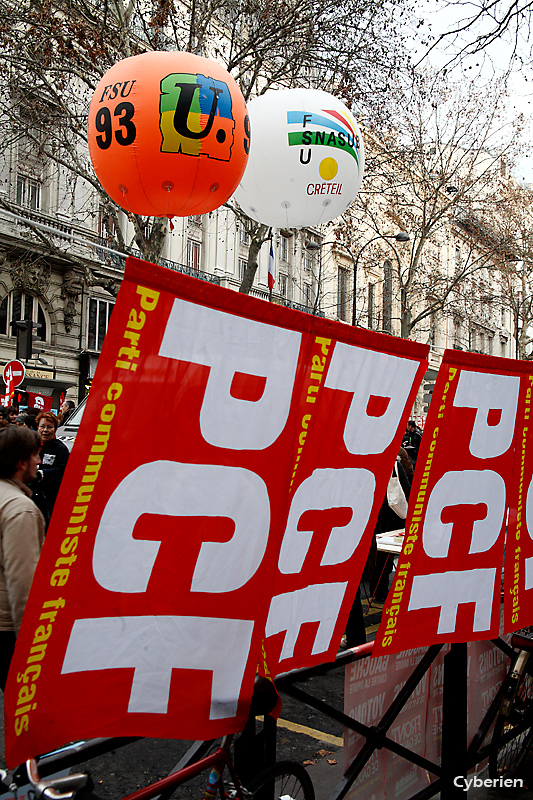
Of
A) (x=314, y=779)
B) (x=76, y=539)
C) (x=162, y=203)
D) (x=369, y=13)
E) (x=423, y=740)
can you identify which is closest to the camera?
(x=76, y=539)

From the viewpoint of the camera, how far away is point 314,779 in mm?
3328

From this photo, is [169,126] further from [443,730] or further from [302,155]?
[443,730]

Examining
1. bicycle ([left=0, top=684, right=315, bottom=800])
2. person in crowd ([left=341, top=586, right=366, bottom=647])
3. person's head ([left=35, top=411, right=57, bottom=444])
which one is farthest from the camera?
person's head ([left=35, top=411, right=57, bottom=444])

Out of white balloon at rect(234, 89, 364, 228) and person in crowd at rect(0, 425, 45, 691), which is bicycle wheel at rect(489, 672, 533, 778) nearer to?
A: person in crowd at rect(0, 425, 45, 691)

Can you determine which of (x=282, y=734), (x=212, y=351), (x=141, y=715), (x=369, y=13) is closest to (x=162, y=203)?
(x=282, y=734)

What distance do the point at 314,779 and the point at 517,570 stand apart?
4.81 feet

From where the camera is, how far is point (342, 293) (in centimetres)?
3744

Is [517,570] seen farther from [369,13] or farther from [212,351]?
[369,13]

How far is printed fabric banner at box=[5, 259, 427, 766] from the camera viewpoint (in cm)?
149

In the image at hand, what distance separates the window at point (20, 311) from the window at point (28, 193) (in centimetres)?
299

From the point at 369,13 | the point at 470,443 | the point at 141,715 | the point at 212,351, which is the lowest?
the point at 141,715

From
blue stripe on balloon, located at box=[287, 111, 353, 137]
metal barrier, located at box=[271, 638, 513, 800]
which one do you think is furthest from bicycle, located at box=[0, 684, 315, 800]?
blue stripe on balloon, located at box=[287, 111, 353, 137]

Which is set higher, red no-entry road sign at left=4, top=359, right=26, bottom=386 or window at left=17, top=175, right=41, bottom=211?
window at left=17, top=175, right=41, bottom=211

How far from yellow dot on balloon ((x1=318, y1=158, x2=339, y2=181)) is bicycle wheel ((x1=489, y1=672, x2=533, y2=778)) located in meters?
4.93
